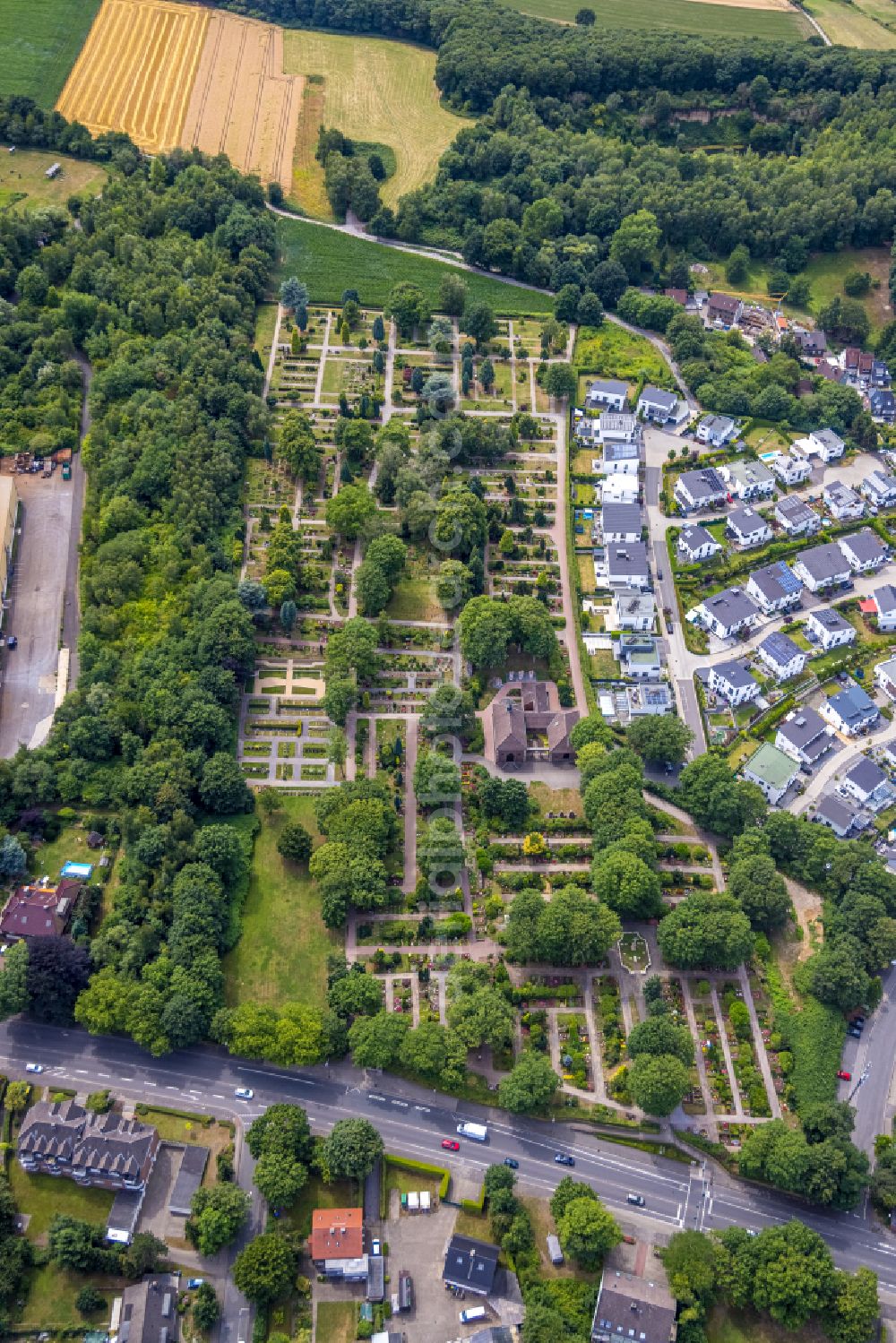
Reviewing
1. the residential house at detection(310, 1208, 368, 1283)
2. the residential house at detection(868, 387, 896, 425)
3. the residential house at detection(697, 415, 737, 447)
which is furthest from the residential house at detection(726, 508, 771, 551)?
the residential house at detection(310, 1208, 368, 1283)

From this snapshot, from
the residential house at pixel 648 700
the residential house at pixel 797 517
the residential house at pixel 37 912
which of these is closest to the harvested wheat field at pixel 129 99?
the residential house at pixel 797 517

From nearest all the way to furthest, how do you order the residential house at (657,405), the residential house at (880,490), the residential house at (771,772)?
the residential house at (771,772) → the residential house at (880,490) → the residential house at (657,405)

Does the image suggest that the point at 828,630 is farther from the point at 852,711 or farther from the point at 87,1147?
the point at 87,1147

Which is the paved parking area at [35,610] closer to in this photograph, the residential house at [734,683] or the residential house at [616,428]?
the residential house at [616,428]

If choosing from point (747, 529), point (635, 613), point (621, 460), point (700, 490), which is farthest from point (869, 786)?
point (621, 460)

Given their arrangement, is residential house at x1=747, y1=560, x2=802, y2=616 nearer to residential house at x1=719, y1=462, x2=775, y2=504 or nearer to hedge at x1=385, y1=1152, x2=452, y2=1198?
residential house at x1=719, y1=462, x2=775, y2=504

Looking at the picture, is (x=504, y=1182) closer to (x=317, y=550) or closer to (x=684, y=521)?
(x=317, y=550)

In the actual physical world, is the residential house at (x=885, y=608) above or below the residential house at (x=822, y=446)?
below
